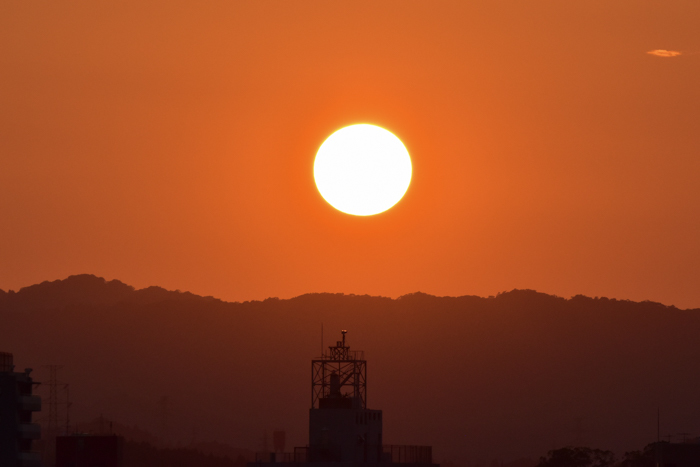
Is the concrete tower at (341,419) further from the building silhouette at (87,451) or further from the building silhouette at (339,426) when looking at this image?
the building silhouette at (87,451)

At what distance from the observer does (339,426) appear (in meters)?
134

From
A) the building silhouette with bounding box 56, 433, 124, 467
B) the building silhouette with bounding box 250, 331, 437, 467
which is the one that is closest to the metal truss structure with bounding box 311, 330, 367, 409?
the building silhouette with bounding box 250, 331, 437, 467

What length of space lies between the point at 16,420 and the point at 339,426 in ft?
110

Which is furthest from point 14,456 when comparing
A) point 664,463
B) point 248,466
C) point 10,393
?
point 664,463

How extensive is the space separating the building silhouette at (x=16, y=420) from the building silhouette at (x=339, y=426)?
2349 cm

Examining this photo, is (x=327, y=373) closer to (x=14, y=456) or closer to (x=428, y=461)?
(x=428, y=461)

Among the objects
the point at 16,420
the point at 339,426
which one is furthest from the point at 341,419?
the point at 16,420

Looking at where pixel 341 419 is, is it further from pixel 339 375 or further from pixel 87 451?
pixel 87 451

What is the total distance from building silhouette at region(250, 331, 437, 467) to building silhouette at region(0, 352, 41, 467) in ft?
77.1

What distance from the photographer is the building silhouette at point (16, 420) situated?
126 m

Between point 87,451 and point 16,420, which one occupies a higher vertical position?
point 16,420

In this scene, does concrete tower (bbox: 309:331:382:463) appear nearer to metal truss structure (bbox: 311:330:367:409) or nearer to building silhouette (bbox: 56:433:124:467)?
metal truss structure (bbox: 311:330:367:409)

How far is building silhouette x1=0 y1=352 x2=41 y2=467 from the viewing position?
413ft

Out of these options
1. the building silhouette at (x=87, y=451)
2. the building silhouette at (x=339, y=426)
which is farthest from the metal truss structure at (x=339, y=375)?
the building silhouette at (x=87, y=451)
